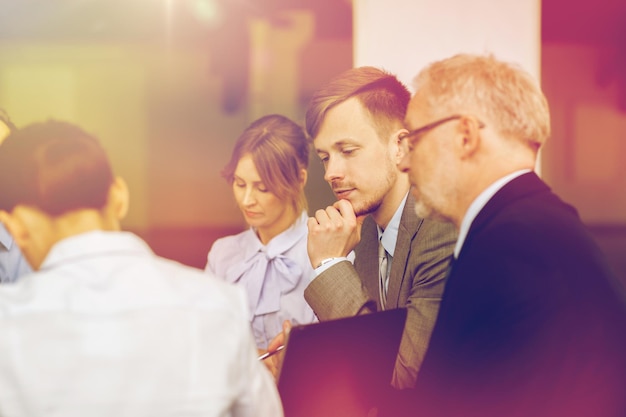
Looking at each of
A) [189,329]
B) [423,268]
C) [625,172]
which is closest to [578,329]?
[423,268]

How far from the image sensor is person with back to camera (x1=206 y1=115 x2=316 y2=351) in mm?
2443

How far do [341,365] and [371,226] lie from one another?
669 millimetres

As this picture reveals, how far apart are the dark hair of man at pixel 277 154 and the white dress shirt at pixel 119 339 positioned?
3.48 ft

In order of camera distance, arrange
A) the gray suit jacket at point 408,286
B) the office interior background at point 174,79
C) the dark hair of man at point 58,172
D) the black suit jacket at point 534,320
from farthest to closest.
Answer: the office interior background at point 174,79, the gray suit jacket at point 408,286, the black suit jacket at point 534,320, the dark hair of man at point 58,172

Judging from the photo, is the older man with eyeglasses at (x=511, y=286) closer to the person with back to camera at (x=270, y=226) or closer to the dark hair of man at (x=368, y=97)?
the dark hair of man at (x=368, y=97)

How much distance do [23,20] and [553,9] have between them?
2.02m

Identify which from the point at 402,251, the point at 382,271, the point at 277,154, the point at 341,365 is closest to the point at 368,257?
the point at 382,271

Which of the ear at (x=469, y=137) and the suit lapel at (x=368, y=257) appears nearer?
the ear at (x=469, y=137)

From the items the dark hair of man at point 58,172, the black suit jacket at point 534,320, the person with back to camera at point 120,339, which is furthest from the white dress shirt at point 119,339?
Answer: the black suit jacket at point 534,320

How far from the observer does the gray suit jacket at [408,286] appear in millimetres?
2041

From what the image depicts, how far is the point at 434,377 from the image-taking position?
1.74m

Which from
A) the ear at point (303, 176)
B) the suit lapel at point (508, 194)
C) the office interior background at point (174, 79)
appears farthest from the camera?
the ear at point (303, 176)

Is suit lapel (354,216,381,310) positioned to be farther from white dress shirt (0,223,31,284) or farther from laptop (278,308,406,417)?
white dress shirt (0,223,31,284)

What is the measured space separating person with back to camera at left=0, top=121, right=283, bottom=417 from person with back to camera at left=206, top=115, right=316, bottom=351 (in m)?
1.00
